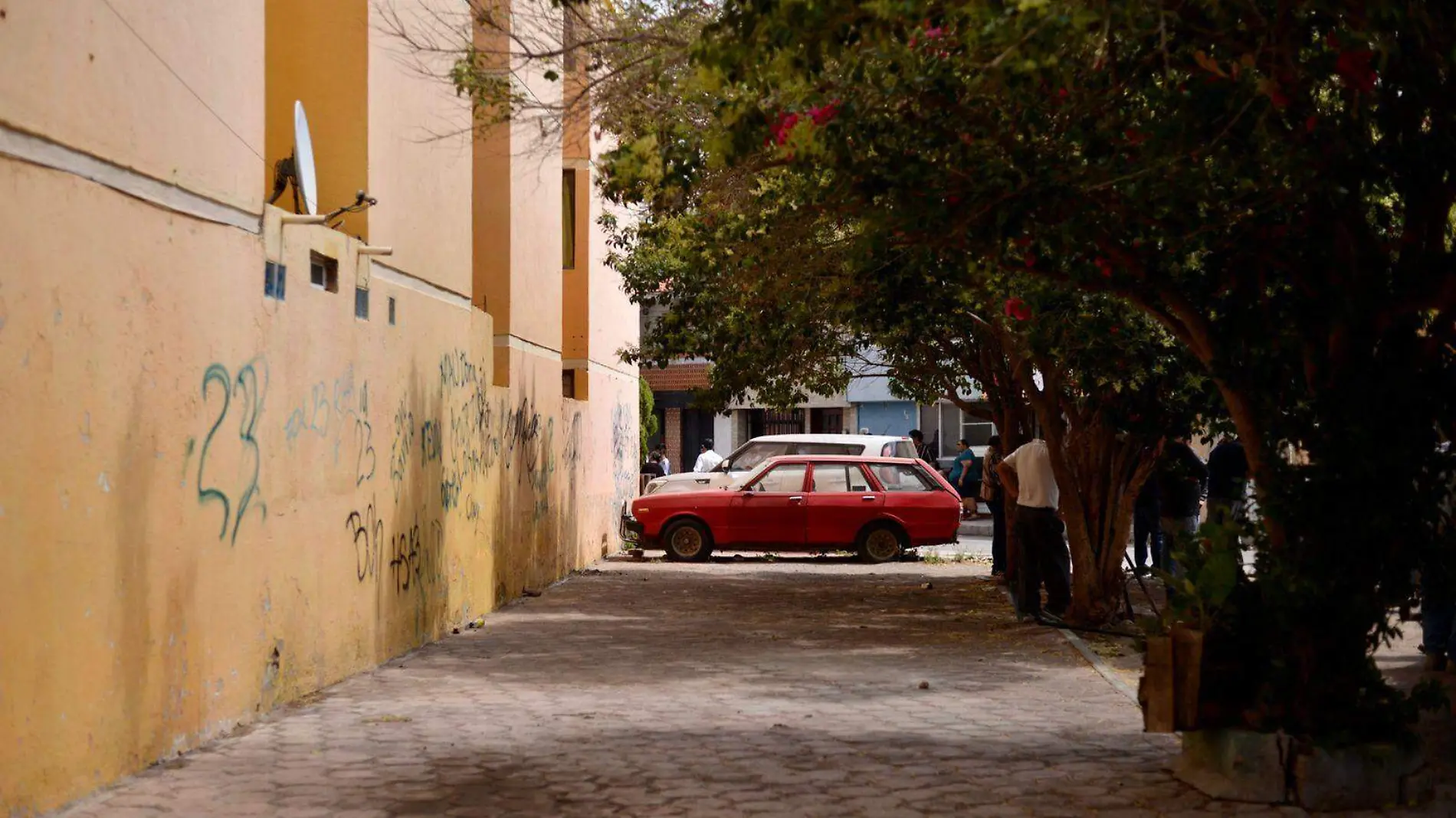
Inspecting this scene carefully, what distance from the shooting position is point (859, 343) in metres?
20.8

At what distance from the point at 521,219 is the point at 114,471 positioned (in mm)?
11268

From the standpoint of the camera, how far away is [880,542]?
2472 cm

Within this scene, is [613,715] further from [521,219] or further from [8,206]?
[521,219]

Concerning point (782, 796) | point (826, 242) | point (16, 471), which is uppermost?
point (826, 242)

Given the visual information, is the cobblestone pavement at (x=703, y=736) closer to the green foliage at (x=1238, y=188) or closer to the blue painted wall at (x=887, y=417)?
the green foliage at (x=1238, y=188)

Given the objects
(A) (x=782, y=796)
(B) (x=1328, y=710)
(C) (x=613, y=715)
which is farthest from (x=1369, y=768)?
(C) (x=613, y=715)

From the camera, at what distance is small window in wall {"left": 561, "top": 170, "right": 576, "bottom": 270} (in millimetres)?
24109

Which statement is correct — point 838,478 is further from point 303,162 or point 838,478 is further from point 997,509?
point 303,162

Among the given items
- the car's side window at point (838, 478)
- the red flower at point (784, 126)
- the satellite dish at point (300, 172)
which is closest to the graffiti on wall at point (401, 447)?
the satellite dish at point (300, 172)

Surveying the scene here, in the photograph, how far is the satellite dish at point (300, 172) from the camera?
1046 centimetres

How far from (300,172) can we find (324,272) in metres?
0.83

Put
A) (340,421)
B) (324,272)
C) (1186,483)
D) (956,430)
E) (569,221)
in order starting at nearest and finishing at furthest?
(324,272) < (340,421) < (1186,483) < (569,221) < (956,430)

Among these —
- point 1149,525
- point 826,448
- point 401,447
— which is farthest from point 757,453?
point 401,447

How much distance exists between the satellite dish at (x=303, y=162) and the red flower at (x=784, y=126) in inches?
127
